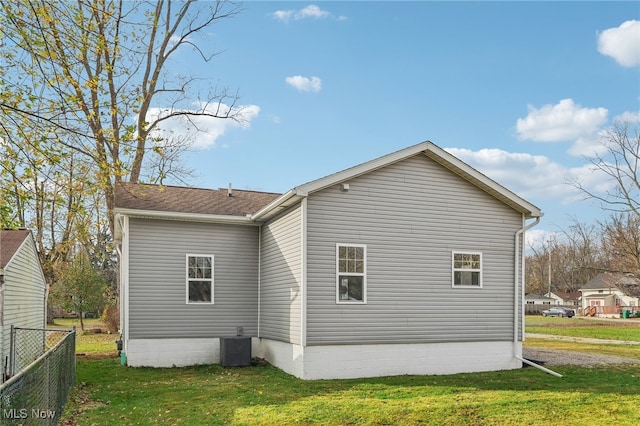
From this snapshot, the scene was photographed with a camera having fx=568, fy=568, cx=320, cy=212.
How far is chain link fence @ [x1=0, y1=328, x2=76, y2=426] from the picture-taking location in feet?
16.5

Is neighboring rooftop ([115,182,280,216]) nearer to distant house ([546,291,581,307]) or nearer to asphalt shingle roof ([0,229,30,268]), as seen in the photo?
A: asphalt shingle roof ([0,229,30,268])

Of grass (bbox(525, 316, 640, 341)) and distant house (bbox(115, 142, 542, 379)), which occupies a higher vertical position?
distant house (bbox(115, 142, 542, 379))

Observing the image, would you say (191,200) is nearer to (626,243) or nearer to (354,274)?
(354,274)

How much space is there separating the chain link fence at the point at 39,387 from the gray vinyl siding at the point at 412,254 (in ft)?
15.0

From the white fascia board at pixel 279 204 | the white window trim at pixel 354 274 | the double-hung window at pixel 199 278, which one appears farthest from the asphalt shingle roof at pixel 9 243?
the white window trim at pixel 354 274

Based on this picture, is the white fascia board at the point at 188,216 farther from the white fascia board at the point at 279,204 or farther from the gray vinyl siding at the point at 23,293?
the gray vinyl siding at the point at 23,293

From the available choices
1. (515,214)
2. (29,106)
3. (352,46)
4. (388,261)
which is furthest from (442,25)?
(29,106)

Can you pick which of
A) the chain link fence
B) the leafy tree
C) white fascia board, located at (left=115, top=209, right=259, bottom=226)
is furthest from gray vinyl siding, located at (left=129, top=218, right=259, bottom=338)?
the leafy tree

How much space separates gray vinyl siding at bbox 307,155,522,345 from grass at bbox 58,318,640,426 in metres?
1.09

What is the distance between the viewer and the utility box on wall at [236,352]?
13578 mm

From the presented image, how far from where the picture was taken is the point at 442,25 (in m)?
14.7

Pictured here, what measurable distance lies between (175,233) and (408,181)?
587 centimetres

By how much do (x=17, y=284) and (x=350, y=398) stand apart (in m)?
8.57

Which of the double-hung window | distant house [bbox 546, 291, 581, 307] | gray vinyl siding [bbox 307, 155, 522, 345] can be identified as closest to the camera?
gray vinyl siding [bbox 307, 155, 522, 345]
